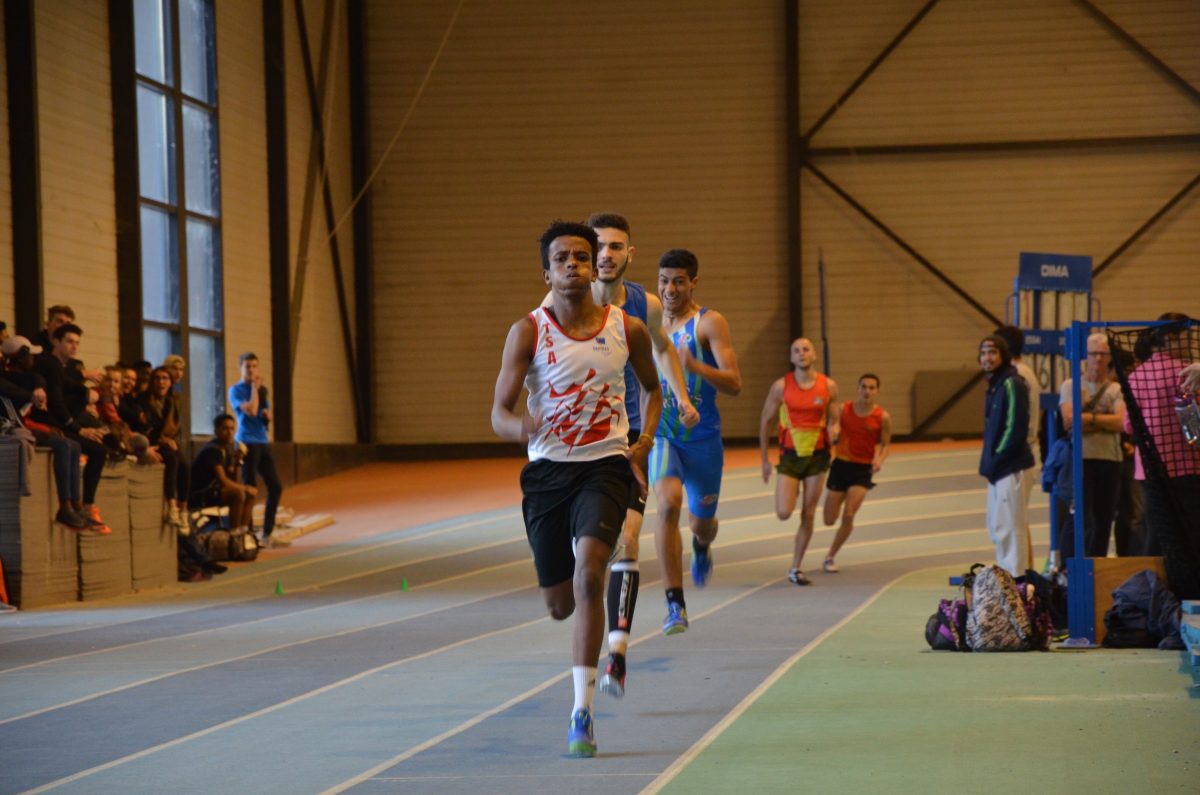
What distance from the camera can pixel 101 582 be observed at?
13.3m

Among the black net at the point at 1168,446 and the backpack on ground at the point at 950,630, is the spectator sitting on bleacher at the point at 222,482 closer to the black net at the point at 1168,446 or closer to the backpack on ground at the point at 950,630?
the backpack on ground at the point at 950,630

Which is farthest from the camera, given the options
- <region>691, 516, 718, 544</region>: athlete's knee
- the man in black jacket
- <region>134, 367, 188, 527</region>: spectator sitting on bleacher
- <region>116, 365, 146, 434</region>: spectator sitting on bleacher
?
<region>134, 367, 188, 527</region>: spectator sitting on bleacher

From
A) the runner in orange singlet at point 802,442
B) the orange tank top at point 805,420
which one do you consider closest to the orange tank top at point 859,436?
the runner in orange singlet at point 802,442

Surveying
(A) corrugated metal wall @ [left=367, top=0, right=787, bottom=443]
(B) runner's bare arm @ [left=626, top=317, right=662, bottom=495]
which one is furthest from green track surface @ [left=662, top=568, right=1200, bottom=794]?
(A) corrugated metal wall @ [left=367, top=0, right=787, bottom=443]

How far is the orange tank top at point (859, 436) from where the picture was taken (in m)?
14.5

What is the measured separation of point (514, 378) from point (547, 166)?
20.7 metres

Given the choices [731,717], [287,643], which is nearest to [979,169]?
[287,643]

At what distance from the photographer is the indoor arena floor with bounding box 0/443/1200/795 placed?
17.4ft

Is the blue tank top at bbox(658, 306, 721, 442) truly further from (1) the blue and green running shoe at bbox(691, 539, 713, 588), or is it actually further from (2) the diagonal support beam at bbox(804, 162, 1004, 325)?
(2) the diagonal support beam at bbox(804, 162, 1004, 325)

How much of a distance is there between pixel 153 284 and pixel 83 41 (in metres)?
2.97

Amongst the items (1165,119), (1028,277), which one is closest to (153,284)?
(1028,277)

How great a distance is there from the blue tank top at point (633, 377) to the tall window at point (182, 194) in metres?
11.6

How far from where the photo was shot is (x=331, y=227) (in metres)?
25.0

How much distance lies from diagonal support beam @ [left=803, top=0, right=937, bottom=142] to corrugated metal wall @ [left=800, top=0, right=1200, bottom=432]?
0.11 metres
